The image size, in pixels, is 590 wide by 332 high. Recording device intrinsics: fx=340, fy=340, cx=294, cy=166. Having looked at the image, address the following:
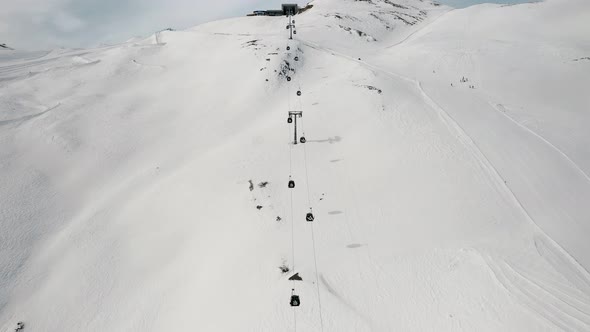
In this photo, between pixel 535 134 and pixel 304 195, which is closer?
pixel 304 195

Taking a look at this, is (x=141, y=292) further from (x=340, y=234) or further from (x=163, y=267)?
(x=340, y=234)

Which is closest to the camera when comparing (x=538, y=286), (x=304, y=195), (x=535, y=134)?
(x=538, y=286)

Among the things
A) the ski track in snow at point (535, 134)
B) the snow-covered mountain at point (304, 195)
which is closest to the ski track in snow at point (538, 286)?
the snow-covered mountain at point (304, 195)

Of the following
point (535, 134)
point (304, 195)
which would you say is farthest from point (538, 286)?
point (535, 134)

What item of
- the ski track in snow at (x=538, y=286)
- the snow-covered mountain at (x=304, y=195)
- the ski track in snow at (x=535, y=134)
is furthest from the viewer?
the ski track in snow at (x=535, y=134)

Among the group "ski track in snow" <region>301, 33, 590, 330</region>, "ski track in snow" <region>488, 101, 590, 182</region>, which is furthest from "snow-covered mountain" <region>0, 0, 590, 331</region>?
"ski track in snow" <region>488, 101, 590, 182</region>

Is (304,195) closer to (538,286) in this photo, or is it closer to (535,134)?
(538,286)

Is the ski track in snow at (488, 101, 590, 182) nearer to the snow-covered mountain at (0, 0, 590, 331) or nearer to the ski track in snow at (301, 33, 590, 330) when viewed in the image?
the snow-covered mountain at (0, 0, 590, 331)

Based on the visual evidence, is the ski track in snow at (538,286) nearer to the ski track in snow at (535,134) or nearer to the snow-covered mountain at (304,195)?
the snow-covered mountain at (304,195)

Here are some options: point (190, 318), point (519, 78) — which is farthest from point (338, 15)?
point (190, 318)
